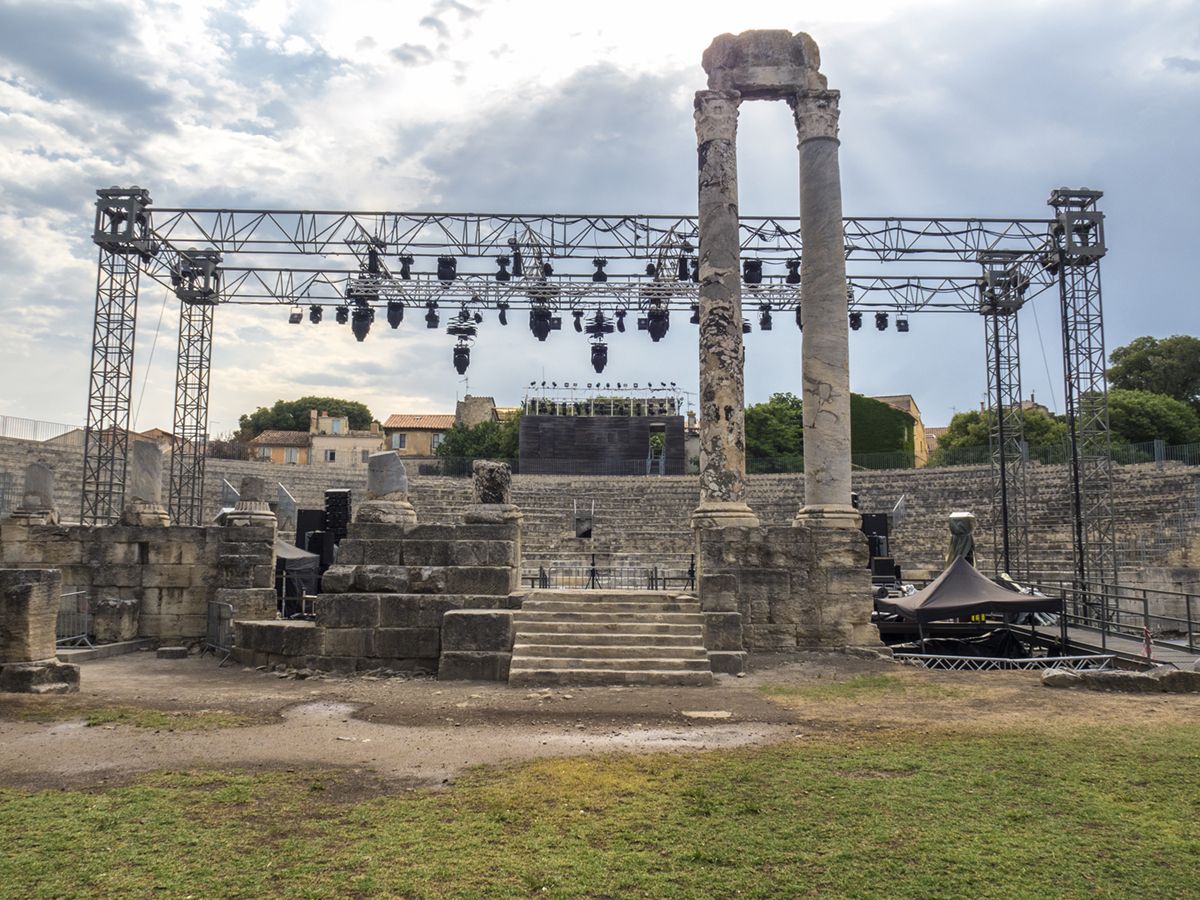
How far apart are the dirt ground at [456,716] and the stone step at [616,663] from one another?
47 cm

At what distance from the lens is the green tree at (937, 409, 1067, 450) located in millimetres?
47531

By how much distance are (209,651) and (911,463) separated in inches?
1699

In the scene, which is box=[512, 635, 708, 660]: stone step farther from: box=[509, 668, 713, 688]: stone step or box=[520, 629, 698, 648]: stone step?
box=[509, 668, 713, 688]: stone step

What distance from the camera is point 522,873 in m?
4.20

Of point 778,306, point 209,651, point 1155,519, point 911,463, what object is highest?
point 778,306

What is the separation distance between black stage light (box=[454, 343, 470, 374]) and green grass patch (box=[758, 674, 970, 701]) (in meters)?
19.3

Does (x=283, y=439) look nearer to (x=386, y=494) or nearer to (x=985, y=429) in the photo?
(x=985, y=429)

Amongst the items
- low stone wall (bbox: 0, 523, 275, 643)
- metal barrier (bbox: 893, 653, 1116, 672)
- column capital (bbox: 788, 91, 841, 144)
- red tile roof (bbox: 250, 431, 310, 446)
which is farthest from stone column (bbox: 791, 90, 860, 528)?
red tile roof (bbox: 250, 431, 310, 446)

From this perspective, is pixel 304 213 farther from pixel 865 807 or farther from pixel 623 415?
pixel 623 415

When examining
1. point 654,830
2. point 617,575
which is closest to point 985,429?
point 617,575

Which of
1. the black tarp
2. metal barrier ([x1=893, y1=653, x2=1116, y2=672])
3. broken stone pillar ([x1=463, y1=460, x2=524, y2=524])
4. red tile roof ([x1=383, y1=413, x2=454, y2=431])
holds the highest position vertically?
red tile roof ([x1=383, y1=413, x2=454, y2=431])

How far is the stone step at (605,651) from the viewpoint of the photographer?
1045cm

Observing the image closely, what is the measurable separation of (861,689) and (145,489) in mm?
12140

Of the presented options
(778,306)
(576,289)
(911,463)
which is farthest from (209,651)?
(911,463)
